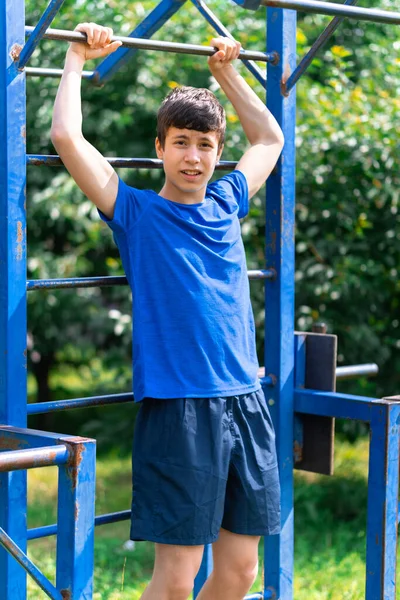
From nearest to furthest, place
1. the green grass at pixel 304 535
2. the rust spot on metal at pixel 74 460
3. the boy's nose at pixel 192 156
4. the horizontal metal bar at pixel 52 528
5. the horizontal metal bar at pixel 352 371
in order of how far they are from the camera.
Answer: the rust spot on metal at pixel 74 460 < the boy's nose at pixel 192 156 < the horizontal metal bar at pixel 52 528 < the horizontal metal bar at pixel 352 371 < the green grass at pixel 304 535

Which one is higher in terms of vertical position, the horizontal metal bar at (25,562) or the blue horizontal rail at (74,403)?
the blue horizontal rail at (74,403)

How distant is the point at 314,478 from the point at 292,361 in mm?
2795

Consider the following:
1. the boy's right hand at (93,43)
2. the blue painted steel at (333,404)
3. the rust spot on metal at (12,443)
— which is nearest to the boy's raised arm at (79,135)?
the boy's right hand at (93,43)

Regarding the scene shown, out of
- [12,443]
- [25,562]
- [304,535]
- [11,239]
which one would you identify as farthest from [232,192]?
[304,535]

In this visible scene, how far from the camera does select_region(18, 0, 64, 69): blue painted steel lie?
2.29 metres

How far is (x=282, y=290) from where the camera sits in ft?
A: 10.2

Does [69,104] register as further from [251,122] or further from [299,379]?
[299,379]

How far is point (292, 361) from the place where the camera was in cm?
316

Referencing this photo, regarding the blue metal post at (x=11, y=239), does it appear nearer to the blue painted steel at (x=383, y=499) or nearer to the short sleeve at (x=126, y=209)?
the short sleeve at (x=126, y=209)

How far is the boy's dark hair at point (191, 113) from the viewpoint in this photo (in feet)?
8.19

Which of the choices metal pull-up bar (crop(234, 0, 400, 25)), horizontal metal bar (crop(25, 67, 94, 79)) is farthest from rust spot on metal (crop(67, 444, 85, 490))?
horizontal metal bar (crop(25, 67, 94, 79))

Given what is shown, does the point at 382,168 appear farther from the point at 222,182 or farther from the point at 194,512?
the point at 194,512

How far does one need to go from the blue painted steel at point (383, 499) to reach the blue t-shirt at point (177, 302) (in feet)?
1.61

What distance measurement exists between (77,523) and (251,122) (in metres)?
1.38
